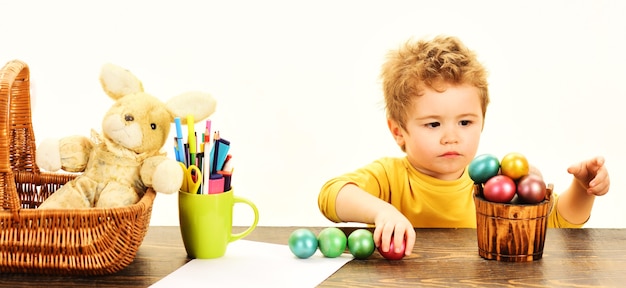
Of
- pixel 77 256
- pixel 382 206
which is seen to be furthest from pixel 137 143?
pixel 382 206

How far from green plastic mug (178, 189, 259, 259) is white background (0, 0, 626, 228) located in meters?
1.18

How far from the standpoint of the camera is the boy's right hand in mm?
1210

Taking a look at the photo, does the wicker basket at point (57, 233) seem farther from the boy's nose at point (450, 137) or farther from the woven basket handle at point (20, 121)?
the boy's nose at point (450, 137)

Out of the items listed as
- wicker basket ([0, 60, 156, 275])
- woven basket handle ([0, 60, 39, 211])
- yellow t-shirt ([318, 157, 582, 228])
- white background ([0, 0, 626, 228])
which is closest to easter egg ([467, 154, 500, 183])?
yellow t-shirt ([318, 157, 582, 228])

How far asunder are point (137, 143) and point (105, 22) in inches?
49.6

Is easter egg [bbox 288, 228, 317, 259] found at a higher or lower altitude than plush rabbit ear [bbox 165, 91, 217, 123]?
lower

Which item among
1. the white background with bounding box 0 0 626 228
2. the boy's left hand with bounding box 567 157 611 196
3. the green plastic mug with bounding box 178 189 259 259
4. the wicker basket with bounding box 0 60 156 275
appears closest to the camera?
the wicker basket with bounding box 0 60 156 275

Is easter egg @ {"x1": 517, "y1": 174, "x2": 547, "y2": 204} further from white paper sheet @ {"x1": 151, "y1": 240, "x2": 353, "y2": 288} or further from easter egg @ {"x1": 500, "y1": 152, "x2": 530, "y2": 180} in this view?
white paper sheet @ {"x1": 151, "y1": 240, "x2": 353, "y2": 288}

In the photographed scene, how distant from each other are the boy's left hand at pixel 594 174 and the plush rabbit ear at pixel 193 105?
676 mm

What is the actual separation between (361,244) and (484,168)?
0.24 meters

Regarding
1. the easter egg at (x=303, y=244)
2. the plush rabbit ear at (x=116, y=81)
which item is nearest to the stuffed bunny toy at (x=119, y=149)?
the plush rabbit ear at (x=116, y=81)

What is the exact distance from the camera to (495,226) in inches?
47.4

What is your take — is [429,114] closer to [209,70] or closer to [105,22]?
[209,70]

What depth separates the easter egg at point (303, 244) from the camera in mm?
1216
